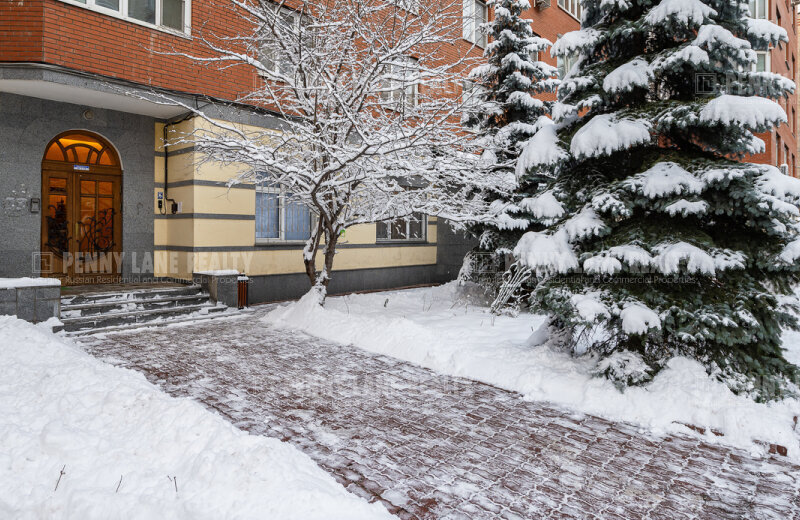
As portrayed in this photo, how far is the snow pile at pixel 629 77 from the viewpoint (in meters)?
5.50

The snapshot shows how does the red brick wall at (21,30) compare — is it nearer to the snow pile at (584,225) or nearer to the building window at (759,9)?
the snow pile at (584,225)

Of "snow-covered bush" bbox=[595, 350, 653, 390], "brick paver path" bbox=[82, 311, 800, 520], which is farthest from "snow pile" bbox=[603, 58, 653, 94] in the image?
"brick paver path" bbox=[82, 311, 800, 520]

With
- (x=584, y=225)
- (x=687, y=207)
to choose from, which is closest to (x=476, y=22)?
(x=584, y=225)

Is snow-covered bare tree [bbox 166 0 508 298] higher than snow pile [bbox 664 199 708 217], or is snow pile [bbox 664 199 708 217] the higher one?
snow-covered bare tree [bbox 166 0 508 298]

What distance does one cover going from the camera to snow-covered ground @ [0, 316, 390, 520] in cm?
307

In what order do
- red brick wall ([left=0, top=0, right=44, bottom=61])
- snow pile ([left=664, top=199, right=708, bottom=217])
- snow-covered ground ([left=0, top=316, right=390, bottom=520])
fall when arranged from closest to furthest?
snow-covered ground ([left=0, top=316, right=390, bottom=520]) → snow pile ([left=664, top=199, right=708, bottom=217]) → red brick wall ([left=0, top=0, right=44, bottom=61])

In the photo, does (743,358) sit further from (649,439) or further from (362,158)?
(362,158)

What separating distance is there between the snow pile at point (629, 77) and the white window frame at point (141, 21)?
814cm

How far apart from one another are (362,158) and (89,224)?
21.3 ft

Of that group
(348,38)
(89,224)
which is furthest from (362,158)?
(89,224)

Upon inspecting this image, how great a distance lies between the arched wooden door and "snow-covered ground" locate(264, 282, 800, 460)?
4110mm

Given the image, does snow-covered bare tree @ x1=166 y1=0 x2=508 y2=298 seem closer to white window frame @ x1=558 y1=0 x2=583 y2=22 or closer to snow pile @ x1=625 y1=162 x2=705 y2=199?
snow pile @ x1=625 y1=162 x2=705 y2=199

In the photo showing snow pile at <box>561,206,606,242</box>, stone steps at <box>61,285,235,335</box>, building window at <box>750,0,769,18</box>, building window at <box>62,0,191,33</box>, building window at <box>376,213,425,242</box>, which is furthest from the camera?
building window at <box>750,0,769,18</box>

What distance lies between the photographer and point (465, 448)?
4109 mm
